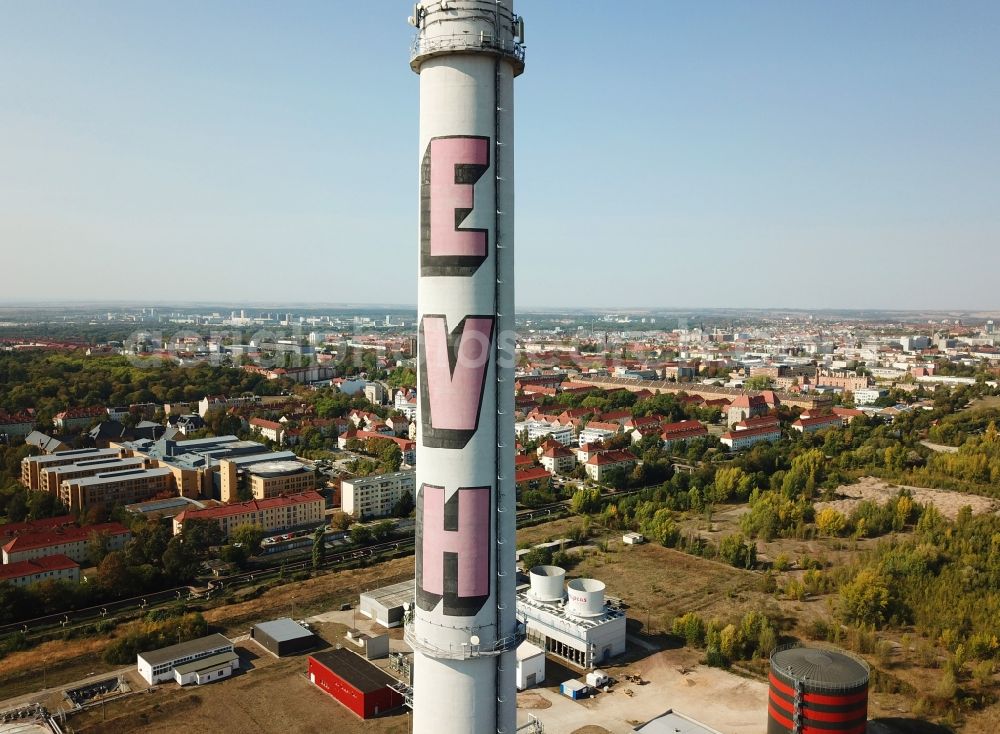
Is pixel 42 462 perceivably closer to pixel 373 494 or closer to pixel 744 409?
pixel 373 494

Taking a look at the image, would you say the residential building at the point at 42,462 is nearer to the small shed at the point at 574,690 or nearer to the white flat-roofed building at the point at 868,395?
the small shed at the point at 574,690

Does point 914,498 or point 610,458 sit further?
point 610,458

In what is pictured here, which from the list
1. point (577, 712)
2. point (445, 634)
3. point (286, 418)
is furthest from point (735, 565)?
point (286, 418)

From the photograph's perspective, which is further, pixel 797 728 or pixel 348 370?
pixel 348 370

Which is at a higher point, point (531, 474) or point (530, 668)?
point (531, 474)

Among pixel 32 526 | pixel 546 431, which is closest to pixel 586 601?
pixel 32 526

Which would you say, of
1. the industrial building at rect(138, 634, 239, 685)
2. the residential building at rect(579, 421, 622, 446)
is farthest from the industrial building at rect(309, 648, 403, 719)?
the residential building at rect(579, 421, 622, 446)

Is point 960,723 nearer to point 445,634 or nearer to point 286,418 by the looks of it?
point 445,634
